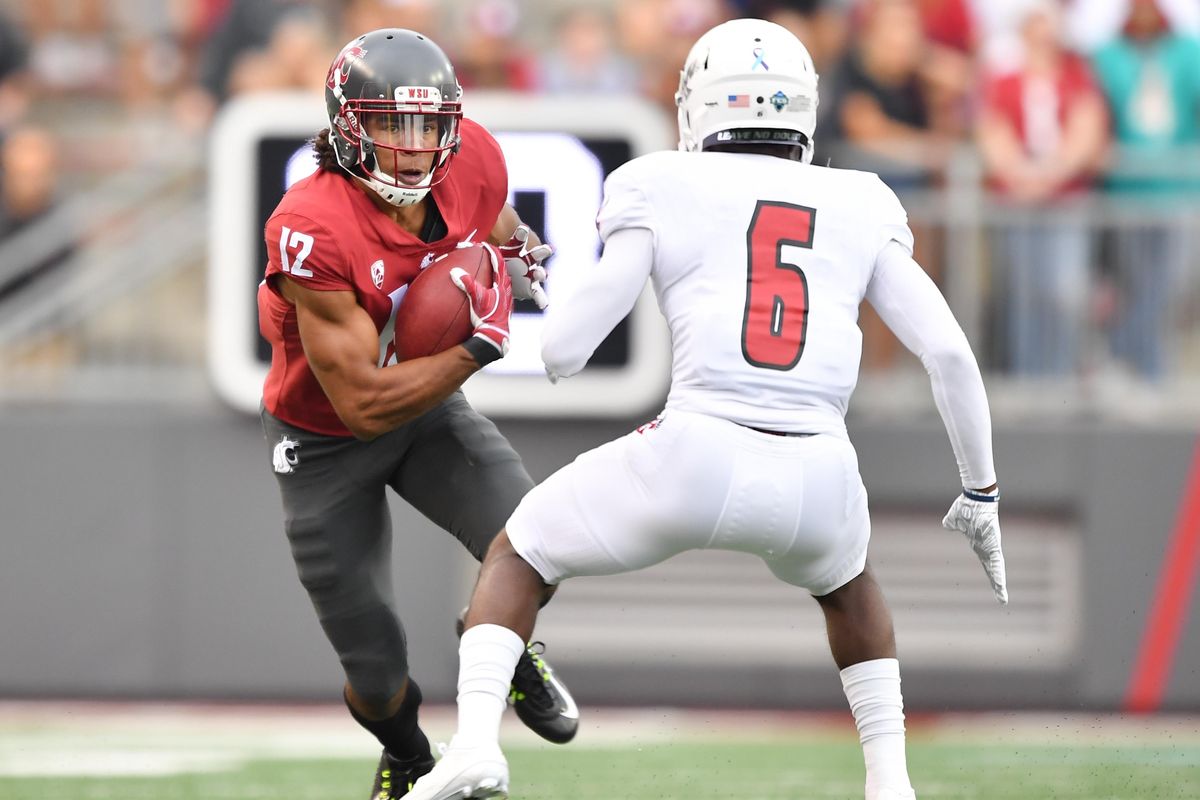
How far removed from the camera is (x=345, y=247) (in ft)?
14.4

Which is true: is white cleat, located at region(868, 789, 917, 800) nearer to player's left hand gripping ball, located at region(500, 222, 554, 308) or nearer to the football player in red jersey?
the football player in red jersey

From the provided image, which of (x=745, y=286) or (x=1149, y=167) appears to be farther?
(x=1149, y=167)

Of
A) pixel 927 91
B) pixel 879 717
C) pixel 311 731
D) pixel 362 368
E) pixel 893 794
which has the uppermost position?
pixel 362 368

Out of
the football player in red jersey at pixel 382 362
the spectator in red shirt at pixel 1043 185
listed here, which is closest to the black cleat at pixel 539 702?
the football player in red jersey at pixel 382 362

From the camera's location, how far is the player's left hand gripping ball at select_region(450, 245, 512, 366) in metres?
4.36

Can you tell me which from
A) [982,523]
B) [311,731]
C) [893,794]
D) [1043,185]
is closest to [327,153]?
[982,523]

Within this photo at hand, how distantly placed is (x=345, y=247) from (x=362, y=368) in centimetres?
27

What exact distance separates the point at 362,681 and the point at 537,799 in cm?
102

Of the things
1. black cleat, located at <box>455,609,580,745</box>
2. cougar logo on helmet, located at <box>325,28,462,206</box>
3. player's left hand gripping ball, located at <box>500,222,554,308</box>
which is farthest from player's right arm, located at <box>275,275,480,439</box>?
black cleat, located at <box>455,609,580,745</box>

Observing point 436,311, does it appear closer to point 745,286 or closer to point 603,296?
point 603,296

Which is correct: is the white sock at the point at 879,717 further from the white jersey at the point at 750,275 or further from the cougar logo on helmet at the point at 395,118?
the cougar logo on helmet at the point at 395,118

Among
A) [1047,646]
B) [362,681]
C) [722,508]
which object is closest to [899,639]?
[1047,646]

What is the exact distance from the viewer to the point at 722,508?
3.96 meters

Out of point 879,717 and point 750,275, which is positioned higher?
point 750,275
